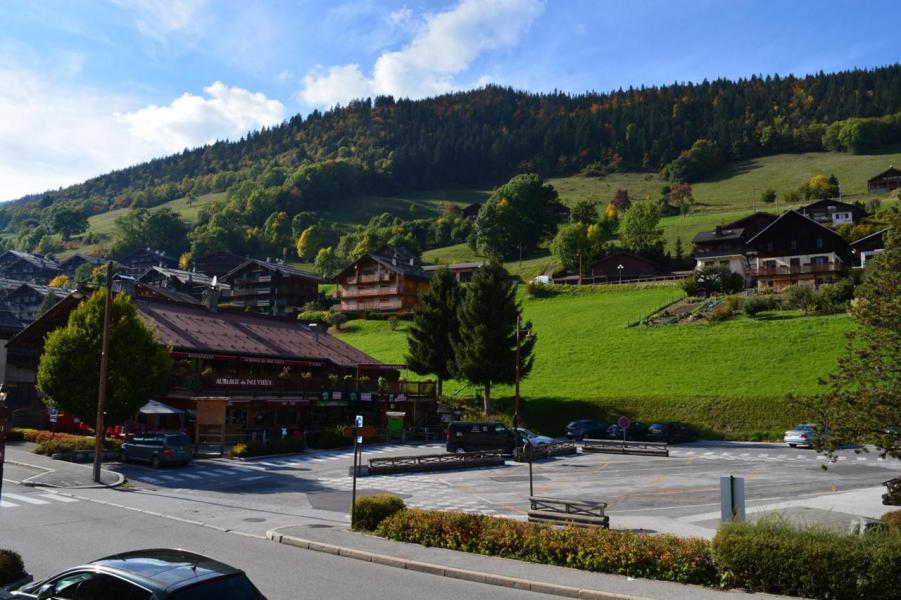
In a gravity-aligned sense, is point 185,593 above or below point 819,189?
below

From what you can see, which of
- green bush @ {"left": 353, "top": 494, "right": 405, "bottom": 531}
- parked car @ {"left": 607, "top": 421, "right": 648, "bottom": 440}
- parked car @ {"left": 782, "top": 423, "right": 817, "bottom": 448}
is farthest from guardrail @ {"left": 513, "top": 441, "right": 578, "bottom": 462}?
green bush @ {"left": 353, "top": 494, "right": 405, "bottom": 531}

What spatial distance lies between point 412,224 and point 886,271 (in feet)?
486

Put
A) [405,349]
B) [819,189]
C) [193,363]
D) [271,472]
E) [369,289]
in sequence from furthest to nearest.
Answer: [819,189] < [369,289] < [405,349] < [193,363] < [271,472]

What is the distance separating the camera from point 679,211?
15488 centimetres

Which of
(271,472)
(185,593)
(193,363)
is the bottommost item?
(271,472)

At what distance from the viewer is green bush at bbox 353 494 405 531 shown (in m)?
18.6

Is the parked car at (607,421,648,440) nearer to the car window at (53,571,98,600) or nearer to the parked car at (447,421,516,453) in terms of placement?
the parked car at (447,421,516,453)

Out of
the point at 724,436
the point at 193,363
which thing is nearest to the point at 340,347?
the point at 193,363

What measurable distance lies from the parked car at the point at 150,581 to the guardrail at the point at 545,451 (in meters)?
27.9

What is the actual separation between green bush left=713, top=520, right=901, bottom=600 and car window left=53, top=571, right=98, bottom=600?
10.7m

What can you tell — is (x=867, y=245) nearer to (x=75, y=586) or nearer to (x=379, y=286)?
(x=379, y=286)

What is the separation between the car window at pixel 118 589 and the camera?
26.8 feet

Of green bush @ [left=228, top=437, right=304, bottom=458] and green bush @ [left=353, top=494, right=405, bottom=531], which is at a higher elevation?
green bush @ [left=353, top=494, right=405, bottom=531]

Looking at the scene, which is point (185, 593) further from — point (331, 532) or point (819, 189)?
point (819, 189)
